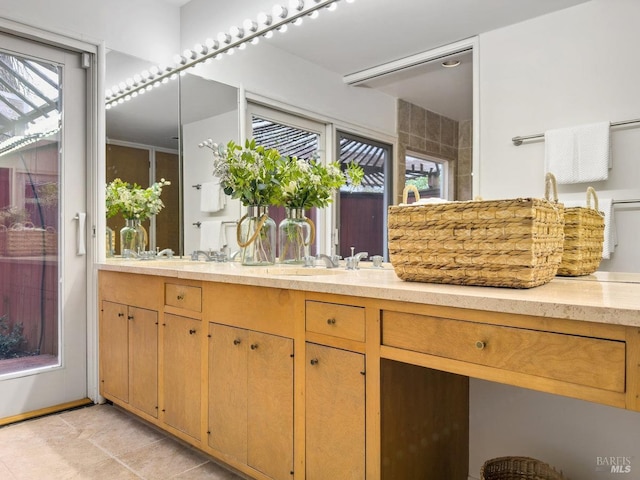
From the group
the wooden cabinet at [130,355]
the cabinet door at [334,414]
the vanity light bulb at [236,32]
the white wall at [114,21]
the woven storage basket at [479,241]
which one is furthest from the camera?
the vanity light bulb at [236,32]

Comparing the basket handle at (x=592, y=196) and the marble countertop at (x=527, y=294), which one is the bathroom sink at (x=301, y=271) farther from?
the basket handle at (x=592, y=196)

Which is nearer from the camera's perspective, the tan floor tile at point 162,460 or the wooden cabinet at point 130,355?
the tan floor tile at point 162,460

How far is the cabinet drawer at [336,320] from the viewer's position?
1.33 m

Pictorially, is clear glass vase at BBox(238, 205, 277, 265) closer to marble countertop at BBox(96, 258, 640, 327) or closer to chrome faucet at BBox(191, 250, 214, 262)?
chrome faucet at BBox(191, 250, 214, 262)

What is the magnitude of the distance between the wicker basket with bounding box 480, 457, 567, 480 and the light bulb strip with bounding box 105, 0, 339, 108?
78.8 inches

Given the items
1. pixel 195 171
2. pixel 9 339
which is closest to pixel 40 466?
pixel 9 339

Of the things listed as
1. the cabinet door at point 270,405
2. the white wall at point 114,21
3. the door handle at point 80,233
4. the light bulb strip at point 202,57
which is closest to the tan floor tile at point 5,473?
the cabinet door at point 270,405

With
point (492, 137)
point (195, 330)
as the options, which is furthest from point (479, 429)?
point (195, 330)

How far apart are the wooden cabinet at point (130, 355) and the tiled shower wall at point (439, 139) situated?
134 centimetres

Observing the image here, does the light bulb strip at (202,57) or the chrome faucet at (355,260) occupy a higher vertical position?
the light bulb strip at (202,57)

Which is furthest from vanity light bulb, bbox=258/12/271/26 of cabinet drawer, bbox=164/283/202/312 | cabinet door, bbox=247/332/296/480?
cabinet door, bbox=247/332/296/480

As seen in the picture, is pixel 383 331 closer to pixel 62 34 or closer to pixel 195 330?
pixel 195 330

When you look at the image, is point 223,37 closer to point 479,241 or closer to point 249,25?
point 249,25

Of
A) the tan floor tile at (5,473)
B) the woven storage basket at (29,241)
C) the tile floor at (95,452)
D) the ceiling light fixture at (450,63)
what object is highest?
the ceiling light fixture at (450,63)
